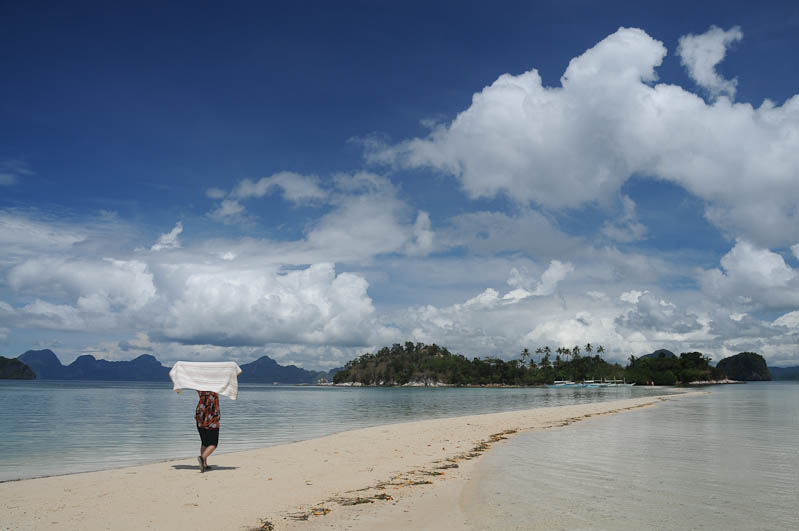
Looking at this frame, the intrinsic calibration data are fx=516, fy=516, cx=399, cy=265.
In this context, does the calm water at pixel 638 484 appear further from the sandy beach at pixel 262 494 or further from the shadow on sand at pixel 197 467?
the shadow on sand at pixel 197 467

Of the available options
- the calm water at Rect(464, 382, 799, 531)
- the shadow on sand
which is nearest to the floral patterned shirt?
the shadow on sand

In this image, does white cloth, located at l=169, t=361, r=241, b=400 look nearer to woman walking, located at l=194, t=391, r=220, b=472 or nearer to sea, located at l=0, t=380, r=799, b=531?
woman walking, located at l=194, t=391, r=220, b=472

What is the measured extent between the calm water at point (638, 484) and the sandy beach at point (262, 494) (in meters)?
1.21

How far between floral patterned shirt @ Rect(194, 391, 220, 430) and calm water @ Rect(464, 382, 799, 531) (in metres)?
7.28

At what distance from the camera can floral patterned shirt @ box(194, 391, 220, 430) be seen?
14344 mm

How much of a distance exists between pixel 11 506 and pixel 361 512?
23.7 feet

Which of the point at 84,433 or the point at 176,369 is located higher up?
the point at 176,369

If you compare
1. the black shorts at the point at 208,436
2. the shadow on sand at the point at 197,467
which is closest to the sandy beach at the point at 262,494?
the shadow on sand at the point at 197,467

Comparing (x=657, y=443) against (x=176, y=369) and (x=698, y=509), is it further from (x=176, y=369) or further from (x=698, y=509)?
(x=176, y=369)

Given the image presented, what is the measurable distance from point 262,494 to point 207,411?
148 inches

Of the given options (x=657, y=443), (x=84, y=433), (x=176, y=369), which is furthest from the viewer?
(x=84, y=433)

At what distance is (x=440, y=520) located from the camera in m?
9.52

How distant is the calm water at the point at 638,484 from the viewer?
955cm

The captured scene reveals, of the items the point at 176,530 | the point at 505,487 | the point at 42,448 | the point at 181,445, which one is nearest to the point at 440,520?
the point at 505,487
